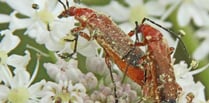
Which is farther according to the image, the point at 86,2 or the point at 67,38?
the point at 86,2

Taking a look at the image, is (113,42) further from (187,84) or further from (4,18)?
(4,18)

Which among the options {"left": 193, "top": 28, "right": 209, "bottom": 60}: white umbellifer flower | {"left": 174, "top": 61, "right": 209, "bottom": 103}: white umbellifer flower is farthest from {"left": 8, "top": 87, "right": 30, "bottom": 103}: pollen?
Result: {"left": 193, "top": 28, "right": 209, "bottom": 60}: white umbellifer flower

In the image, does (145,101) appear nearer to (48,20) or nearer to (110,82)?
(110,82)

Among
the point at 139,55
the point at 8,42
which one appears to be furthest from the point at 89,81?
the point at 8,42

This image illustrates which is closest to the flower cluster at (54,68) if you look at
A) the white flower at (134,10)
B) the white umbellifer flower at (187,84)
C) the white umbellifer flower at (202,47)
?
the white umbellifer flower at (187,84)

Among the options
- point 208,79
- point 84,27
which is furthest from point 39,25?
point 208,79

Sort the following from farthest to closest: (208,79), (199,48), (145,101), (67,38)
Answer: (199,48) → (208,79) → (67,38) → (145,101)

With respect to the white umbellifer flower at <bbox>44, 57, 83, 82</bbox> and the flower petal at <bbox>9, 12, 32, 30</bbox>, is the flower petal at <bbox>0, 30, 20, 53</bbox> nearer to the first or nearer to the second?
the flower petal at <bbox>9, 12, 32, 30</bbox>
